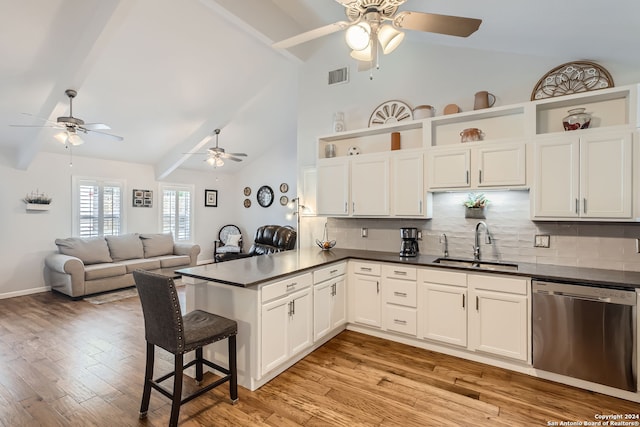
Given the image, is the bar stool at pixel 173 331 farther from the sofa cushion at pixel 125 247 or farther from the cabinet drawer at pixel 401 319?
the sofa cushion at pixel 125 247

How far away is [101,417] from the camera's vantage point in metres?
2.12

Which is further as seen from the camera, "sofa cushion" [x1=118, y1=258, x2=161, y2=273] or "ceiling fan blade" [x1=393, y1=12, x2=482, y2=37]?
"sofa cushion" [x1=118, y1=258, x2=161, y2=273]

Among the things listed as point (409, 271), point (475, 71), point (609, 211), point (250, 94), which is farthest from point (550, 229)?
point (250, 94)

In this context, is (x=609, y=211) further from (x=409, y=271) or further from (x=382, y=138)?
(x=382, y=138)

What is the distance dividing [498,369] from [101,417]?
3218 mm

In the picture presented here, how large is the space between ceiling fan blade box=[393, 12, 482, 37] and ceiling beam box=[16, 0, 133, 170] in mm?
2662

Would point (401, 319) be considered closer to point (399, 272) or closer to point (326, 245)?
point (399, 272)

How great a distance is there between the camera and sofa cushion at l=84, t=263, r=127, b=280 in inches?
203

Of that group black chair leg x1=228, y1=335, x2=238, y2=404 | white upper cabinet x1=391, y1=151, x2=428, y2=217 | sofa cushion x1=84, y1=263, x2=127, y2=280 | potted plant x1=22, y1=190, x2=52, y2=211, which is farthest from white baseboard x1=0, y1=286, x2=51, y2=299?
white upper cabinet x1=391, y1=151, x2=428, y2=217

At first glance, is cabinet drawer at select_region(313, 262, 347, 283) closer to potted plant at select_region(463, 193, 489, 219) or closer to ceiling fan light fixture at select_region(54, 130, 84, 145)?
potted plant at select_region(463, 193, 489, 219)

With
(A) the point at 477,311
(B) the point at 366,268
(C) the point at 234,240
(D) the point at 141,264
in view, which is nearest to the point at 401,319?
(B) the point at 366,268

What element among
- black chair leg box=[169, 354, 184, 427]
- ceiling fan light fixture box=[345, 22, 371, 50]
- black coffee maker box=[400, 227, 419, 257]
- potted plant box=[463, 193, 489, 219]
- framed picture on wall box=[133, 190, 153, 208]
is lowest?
black chair leg box=[169, 354, 184, 427]

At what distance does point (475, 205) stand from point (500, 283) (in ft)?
3.00

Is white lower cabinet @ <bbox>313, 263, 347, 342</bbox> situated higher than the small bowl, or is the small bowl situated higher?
the small bowl
